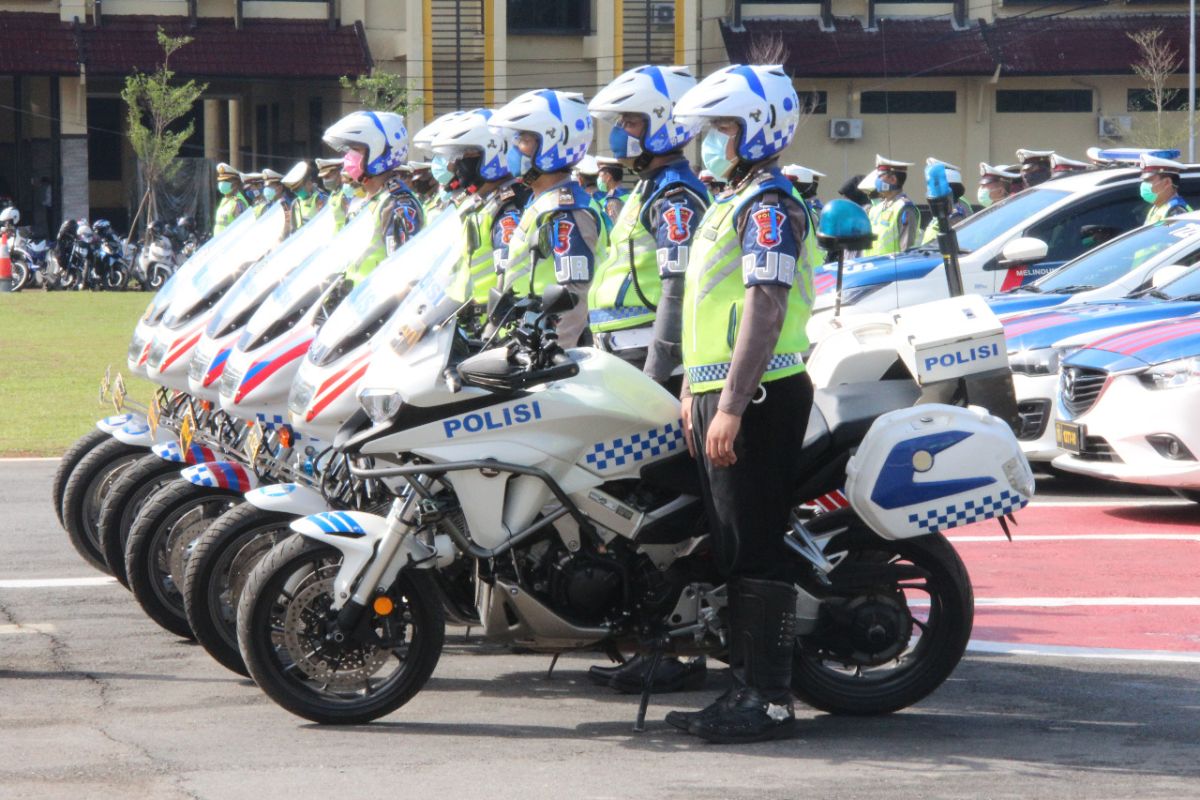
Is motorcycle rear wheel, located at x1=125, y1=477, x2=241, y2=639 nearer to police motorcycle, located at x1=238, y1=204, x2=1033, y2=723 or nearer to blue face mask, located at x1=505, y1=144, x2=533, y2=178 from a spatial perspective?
police motorcycle, located at x1=238, y1=204, x2=1033, y2=723

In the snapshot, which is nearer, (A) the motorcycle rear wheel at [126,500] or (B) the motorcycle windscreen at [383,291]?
(B) the motorcycle windscreen at [383,291]

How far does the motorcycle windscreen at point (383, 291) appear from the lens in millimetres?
6871

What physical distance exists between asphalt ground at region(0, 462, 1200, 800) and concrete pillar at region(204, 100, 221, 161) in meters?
39.1

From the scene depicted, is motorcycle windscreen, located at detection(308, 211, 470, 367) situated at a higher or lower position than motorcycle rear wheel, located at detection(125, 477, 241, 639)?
higher

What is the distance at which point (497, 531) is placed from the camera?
6129mm

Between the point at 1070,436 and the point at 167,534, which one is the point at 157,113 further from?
the point at 167,534

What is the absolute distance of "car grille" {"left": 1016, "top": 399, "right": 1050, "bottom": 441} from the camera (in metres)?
11.5

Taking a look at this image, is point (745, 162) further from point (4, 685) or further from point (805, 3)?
point (805, 3)

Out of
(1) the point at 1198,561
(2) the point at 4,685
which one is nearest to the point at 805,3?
(1) the point at 1198,561

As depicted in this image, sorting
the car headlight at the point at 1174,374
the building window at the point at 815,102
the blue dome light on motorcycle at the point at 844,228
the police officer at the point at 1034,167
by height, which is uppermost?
the building window at the point at 815,102

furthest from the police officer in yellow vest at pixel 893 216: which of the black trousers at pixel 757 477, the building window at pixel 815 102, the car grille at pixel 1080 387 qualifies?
the building window at pixel 815 102

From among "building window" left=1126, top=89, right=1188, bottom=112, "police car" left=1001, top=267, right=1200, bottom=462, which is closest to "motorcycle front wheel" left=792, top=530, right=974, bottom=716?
"police car" left=1001, top=267, right=1200, bottom=462

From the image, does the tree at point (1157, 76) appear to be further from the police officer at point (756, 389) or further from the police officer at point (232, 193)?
the police officer at point (756, 389)

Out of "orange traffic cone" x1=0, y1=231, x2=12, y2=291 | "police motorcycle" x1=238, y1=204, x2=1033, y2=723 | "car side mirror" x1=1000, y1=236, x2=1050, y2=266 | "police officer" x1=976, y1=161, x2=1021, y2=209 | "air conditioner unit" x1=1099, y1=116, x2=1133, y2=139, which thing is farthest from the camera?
"air conditioner unit" x1=1099, y1=116, x2=1133, y2=139
